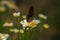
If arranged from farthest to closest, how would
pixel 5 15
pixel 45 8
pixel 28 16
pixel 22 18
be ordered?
pixel 45 8, pixel 5 15, pixel 22 18, pixel 28 16

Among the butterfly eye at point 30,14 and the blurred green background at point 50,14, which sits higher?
the butterfly eye at point 30,14

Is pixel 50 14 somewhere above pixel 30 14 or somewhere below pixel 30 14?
below

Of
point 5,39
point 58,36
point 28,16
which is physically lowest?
point 58,36

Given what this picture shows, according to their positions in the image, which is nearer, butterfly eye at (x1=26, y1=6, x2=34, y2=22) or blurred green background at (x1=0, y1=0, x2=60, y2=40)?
butterfly eye at (x1=26, y1=6, x2=34, y2=22)

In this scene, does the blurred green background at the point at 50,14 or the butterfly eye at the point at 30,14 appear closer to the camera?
the butterfly eye at the point at 30,14

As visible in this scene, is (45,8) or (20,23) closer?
(20,23)

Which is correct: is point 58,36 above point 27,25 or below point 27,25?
below

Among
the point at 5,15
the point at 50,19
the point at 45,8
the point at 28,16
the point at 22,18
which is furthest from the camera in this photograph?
the point at 45,8

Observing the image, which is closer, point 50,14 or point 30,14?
point 30,14

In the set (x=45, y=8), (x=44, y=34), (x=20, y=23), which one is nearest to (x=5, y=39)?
(x=20, y=23)

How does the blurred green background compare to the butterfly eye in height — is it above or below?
below

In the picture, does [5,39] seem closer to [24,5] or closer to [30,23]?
[30,23]
